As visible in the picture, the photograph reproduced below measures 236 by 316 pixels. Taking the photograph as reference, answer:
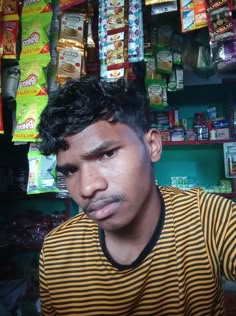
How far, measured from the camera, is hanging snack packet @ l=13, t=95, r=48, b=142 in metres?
1.08

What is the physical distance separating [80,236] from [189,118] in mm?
1470

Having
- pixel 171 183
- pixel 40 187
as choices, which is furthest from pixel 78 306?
pixel 171 183

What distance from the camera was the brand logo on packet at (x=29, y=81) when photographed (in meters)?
1.10

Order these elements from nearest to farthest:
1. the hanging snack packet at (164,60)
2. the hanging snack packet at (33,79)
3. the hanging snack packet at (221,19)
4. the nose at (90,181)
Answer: the nose at (90,181), the hanging snack packet at (221,19), the hanging snack packet at (33,79), the hanging snack packet at (164,60)

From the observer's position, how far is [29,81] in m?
1.11

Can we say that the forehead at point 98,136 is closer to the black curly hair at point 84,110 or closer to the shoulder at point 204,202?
the black curly hair at point 84,110

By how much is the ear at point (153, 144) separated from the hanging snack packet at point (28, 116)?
516mm

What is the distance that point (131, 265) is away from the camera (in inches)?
26.6

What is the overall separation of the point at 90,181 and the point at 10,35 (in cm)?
89

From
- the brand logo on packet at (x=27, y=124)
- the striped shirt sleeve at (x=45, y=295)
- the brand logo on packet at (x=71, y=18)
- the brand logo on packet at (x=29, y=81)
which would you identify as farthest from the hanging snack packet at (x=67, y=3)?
the striped shirt sleeve at (x=45, y=295)

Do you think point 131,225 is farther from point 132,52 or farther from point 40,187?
point 132,52

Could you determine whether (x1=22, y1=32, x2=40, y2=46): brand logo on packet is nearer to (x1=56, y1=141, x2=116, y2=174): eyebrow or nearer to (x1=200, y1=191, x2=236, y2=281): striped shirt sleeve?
(x1=56, y1=141, x2=116, y2=174): eyebrow

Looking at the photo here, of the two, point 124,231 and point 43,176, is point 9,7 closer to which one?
point 43,176

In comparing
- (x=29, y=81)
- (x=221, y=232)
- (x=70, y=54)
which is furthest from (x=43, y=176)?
(x=221, y=232)
